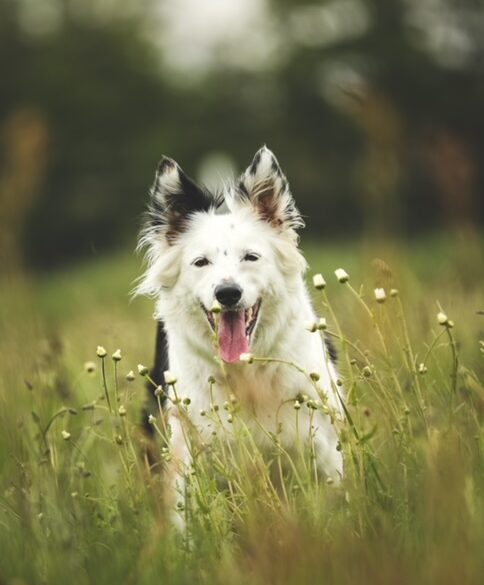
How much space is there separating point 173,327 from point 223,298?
595 millimetres

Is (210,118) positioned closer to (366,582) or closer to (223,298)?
(223,298)

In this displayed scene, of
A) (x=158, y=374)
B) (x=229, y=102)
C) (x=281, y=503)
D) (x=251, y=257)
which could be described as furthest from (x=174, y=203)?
(x=229, y=102)

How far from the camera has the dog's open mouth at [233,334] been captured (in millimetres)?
4305

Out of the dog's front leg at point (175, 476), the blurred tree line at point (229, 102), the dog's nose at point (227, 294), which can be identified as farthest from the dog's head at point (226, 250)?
the blurred tree line at point (229, 102)

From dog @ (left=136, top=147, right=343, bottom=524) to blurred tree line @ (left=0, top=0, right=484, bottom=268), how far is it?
40.7ft

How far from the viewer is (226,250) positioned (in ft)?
14.9

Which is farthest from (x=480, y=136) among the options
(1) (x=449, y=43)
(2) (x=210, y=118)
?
(2) (x=210, y=118)

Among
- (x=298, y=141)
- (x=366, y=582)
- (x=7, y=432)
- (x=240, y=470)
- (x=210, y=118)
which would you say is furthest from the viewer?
(x=210, y=118)

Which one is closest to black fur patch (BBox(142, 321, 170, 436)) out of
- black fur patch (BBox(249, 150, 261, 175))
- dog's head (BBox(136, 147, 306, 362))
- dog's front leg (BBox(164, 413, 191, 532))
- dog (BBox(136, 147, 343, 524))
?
dog (BBox(136, 147, 343, 524))

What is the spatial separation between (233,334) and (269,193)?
87cm

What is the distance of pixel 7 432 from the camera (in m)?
4.06

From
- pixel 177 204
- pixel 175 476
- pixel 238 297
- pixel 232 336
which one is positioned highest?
pixel 177 204

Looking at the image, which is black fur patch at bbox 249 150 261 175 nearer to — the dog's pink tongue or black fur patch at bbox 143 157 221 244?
black fur patch at bbox 143 157 221 244

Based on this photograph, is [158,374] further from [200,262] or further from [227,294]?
[227,294]
